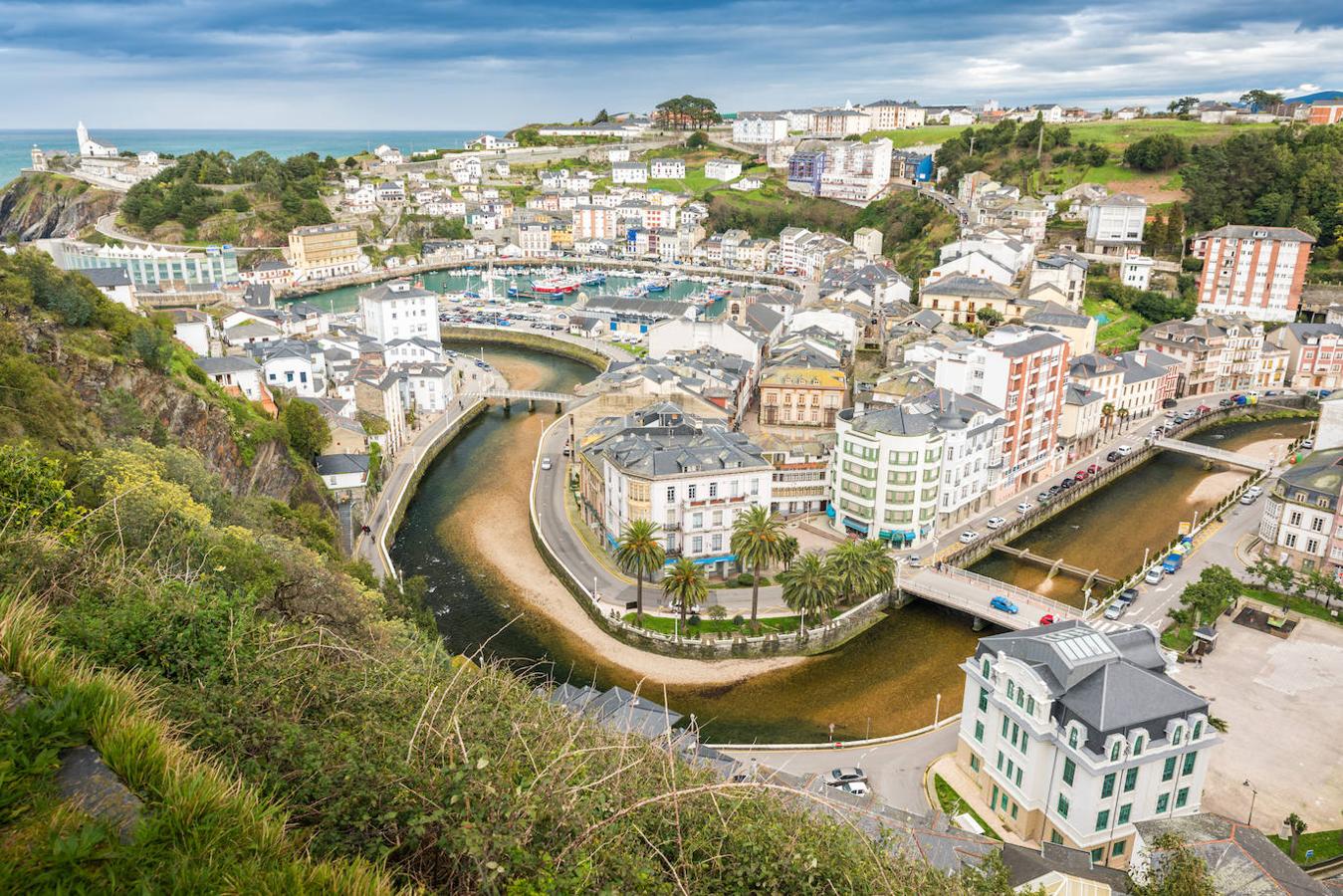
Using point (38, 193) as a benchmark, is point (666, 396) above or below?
below

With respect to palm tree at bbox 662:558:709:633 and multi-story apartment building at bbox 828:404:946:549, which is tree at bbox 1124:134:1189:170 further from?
palm tree at bbox 662:558:709:633

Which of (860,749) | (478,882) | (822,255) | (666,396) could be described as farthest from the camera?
(822,255)

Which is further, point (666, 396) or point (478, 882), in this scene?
point (666, 396)

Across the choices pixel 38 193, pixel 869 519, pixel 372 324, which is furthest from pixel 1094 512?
pixel 38 193

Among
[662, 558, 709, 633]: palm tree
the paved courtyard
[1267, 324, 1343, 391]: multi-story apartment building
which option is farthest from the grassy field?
[662, 558, 709, 633]: palm tree

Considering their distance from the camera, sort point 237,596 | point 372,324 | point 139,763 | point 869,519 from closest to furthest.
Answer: point 139,763, point 237,596, point 869,519, point 372,324

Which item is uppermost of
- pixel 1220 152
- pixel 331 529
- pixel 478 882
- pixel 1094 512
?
pixel 1220 152

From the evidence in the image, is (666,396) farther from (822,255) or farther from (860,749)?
(822,255)
